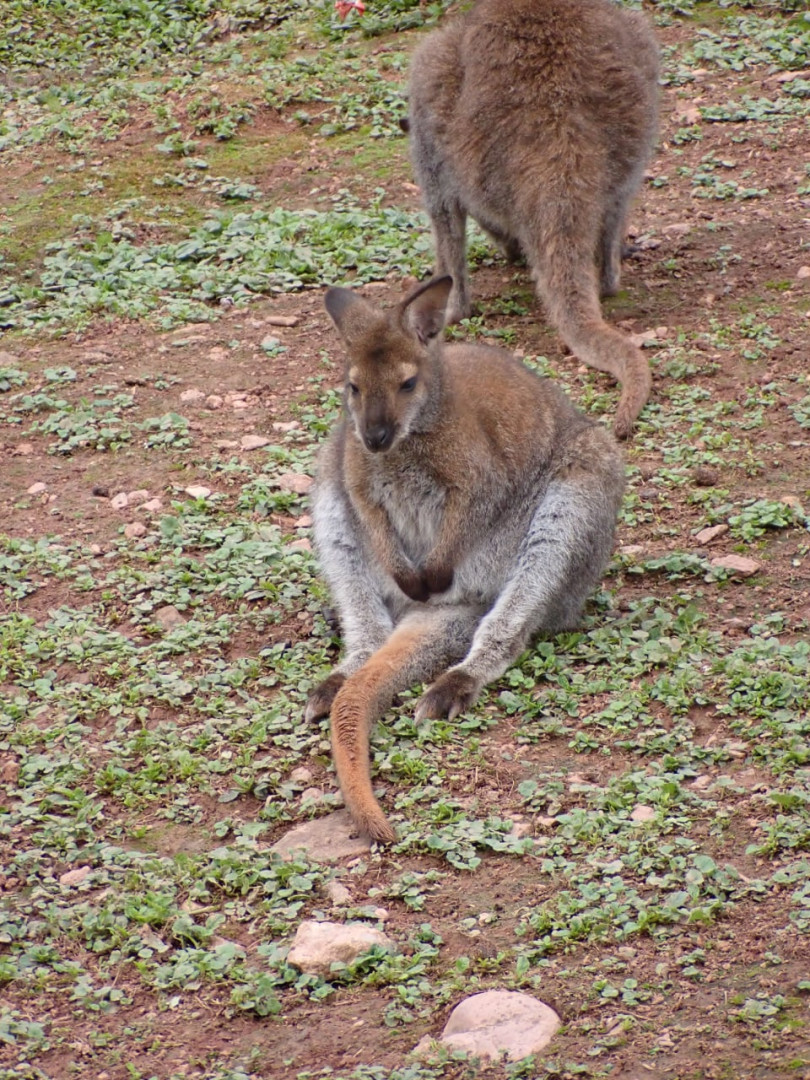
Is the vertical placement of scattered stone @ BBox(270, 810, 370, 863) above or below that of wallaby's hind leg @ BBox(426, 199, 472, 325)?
below

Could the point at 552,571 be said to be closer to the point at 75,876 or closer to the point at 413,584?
the point at 413,584

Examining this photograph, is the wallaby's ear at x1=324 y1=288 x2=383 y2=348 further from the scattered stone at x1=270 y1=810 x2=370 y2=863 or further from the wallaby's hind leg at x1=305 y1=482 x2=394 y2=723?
the scattered stone at x1=270 y1=810 x2=370 y2=863

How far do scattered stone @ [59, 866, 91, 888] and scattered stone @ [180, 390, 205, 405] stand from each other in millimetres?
2900

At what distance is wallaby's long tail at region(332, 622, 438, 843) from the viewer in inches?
142

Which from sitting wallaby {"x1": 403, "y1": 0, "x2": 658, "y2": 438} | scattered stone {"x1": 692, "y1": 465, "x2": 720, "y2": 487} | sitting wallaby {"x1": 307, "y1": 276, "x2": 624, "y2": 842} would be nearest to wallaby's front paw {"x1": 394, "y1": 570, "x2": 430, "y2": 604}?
sitting wallaby {"x1": 307, "y1": 276, "x2": 624, "y2": 842}

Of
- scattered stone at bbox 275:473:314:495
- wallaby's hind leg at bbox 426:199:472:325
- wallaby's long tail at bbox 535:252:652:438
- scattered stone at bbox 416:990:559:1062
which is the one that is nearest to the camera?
scattered stone at bbox 416:990:559:1062

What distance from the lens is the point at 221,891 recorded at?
3.48 meters

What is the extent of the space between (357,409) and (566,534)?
736mm

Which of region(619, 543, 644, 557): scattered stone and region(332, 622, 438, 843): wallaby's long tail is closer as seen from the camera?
region(332, 622, 438, 843): wallaby's long tail

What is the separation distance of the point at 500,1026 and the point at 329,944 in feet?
1.53

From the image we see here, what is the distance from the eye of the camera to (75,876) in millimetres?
3535

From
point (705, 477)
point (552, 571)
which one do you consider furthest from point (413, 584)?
point (705, 477)

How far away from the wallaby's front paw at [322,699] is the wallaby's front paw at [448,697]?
241 mm

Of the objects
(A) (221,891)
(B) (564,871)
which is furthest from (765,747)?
(A) (221,891)
